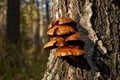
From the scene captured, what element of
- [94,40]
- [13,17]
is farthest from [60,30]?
[13,17]

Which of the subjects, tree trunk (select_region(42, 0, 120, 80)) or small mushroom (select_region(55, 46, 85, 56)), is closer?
small mushroom (select_region(55, 46, 85, 56))

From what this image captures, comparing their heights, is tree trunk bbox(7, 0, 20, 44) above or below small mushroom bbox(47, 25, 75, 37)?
below

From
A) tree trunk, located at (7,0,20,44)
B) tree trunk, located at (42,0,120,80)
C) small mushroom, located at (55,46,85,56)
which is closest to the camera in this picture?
small mushroom, located at (55,46,85,56)

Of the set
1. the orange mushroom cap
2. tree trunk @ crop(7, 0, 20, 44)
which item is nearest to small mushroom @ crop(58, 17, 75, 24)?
the orange mushroom cap

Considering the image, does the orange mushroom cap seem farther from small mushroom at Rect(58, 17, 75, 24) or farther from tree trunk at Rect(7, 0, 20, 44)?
tree trunk at Rect(7, 0, 20, 44)

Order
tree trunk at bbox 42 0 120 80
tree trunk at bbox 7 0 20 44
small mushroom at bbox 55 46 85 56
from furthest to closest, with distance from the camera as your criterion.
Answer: tree trunk at bbox 7 0 20 44
tree trunk at bbox 42 0 120 80
small mushroom at bbox 55 46 85 56

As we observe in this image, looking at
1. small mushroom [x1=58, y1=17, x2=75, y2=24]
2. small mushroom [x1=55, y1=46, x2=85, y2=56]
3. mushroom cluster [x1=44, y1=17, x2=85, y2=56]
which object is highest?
small mushroom [x1=58, y1=17, x2=75, y2=24]

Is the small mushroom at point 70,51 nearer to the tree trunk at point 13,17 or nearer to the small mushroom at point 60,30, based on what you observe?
the small mushroom at point 60,30
